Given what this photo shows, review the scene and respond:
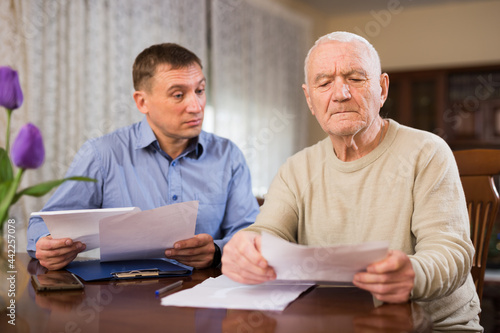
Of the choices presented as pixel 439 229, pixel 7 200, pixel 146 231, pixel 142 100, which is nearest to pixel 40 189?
pixel 7 200

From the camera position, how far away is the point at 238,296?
3.19 ft

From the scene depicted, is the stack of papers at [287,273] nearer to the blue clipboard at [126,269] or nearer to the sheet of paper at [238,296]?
the sheet of paper at [238,296]

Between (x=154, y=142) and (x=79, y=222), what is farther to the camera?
(x=154, y=142)

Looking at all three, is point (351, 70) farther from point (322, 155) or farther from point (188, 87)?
point (188, 87)

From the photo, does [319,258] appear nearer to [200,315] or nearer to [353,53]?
[200,315]

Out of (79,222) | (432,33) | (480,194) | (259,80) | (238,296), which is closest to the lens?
(238,296)

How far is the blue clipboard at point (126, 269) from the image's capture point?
3.88 ft

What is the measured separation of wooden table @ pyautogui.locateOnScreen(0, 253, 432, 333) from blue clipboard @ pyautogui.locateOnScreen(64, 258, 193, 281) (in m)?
0.14

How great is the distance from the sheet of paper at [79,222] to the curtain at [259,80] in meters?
3.17

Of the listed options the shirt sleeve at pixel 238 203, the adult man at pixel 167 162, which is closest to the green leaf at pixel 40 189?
the adult man at pixel 167 162

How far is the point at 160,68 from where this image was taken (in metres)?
1.75

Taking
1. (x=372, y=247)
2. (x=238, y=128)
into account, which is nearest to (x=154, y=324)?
(x=372, y=247)

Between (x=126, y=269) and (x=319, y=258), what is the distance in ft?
1.84

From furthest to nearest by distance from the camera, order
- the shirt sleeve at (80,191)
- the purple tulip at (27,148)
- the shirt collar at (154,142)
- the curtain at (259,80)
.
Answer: the curtain at (259,80)
the shirt collar at (154,142)
the shirt sleeve at (80,191)
the purple tulip at (27,148)
